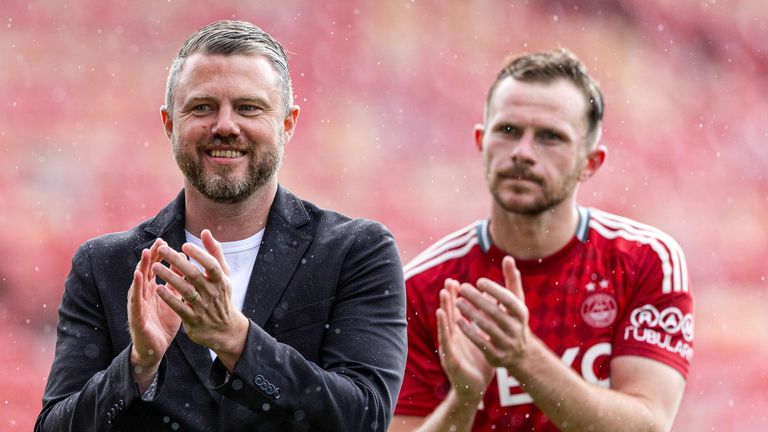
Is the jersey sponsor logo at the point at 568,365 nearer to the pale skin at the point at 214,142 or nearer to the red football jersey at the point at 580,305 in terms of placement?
the red football jersey at the point at 580,305

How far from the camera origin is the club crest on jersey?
506cm

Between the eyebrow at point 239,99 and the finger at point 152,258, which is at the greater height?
the eyebrow at point 239,99

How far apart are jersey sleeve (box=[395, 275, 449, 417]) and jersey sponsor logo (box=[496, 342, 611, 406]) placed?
0.81ft

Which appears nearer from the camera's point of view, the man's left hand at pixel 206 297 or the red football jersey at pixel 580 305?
the man's left hand at pixel 206 297

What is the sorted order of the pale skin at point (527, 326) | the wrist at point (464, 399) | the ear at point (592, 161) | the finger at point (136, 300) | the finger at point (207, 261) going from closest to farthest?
the finger at point (207, 261)
the finger at point (136, 300)
the pale skin at point (527, 326)
the wrist at point (464, 399)
the ear at point (592, 161)

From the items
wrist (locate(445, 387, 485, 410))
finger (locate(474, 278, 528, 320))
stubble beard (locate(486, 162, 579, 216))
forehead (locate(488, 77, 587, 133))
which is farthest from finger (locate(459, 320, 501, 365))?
forehead (locate(488, 77, 587, 133))

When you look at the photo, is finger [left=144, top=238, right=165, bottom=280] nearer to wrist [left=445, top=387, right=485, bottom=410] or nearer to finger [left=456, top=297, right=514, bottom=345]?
finger [left=456, top=297, right=514, bottom=345]

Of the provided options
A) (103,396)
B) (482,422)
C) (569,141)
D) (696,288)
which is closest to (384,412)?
(103,396)

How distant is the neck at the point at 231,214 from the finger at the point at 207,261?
67 centimetres

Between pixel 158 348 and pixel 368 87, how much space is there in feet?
28.6

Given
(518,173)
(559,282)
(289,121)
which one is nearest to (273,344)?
(289,121)

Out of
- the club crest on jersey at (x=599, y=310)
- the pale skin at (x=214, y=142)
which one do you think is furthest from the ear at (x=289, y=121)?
the club crest on jersey at (x=599, y=310)

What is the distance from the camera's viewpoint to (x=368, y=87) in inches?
451

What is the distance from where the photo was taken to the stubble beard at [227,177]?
3.30 metres
